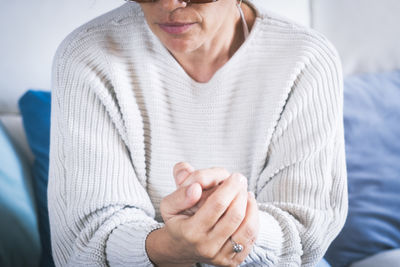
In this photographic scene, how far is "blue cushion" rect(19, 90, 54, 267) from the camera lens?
3.81ft

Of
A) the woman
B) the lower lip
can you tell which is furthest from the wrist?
the lower lip

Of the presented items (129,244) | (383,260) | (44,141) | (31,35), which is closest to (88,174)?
(129,244)

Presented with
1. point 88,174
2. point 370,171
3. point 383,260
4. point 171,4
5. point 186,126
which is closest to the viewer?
point 171,4

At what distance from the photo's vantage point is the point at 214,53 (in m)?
0.97

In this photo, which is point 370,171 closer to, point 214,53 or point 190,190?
point 214,53

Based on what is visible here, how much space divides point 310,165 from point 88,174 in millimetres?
427

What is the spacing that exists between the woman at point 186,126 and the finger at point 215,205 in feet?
0.32

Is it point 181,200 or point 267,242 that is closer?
point 181,200

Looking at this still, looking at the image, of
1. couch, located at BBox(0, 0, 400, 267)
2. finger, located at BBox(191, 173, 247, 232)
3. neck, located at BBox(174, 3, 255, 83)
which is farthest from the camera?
couch, located at BBox(0, 0, 400, 267)

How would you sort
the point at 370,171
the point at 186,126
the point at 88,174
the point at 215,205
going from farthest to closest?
the point at 370,171 < the point at 186,126 < the point at 88,174 < the point at 215,205

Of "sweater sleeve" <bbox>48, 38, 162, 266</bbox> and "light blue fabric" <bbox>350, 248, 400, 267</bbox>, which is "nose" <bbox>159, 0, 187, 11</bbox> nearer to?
"sweater sleeve" <bbox>48, 38, 162, 266</bbox>

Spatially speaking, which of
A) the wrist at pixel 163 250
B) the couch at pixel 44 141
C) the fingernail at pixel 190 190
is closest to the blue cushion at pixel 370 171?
the couch at pixel 44 141

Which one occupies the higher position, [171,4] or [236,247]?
[171,4]

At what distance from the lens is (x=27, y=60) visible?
1.24m
